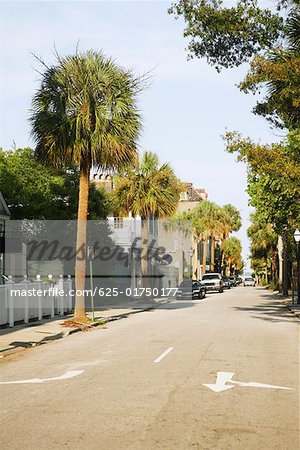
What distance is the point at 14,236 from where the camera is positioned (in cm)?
3403

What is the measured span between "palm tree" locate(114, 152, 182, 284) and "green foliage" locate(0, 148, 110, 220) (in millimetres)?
2356

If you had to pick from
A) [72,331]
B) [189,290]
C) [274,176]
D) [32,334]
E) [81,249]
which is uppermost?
[274,176]

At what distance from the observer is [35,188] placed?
110 ft

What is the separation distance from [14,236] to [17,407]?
2652 cm

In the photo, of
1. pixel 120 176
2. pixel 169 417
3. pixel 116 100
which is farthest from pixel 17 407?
pixel 120 176

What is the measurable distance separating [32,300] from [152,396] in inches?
569

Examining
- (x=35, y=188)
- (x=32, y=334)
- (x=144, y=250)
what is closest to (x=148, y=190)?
(x=144, y=250)

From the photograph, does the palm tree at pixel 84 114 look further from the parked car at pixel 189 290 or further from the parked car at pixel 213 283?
the parked car at pixel 213 283

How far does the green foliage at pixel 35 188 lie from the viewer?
32.9m

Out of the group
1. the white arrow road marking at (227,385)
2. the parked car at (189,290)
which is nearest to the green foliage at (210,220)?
the parked car at (189,290)

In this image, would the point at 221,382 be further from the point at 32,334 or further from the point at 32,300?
the point at 32,300

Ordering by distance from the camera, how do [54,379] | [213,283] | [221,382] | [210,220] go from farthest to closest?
[210,220] → [213,283] → [54,379] → [221,382]

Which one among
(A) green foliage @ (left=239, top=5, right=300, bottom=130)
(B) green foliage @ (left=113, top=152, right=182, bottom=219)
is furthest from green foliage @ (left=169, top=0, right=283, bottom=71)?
(B) green foliage @ (left=113, top=152, right=182, bottom=219)

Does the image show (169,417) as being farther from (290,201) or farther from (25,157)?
(25,157)
